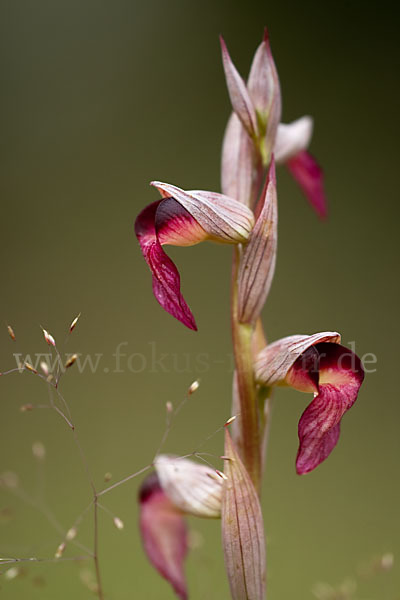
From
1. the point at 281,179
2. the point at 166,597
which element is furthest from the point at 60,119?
the point at 166,597

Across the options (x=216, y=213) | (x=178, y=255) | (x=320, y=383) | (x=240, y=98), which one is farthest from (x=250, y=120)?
(x=178, y=255)

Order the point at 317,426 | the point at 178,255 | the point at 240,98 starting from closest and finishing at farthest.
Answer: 1. the point at 317,426
2. the point at 240,98
3. the point at 178,255

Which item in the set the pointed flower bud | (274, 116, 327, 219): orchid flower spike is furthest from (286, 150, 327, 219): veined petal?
the pointed flower bud

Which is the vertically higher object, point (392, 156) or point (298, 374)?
point (392, 156)

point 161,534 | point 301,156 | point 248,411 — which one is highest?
point 301,156

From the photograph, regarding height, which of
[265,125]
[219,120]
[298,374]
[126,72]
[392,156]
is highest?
[126,72]

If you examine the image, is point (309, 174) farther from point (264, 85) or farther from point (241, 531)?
point (241, 531)

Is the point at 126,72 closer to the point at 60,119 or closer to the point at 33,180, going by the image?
the point at 60,119
